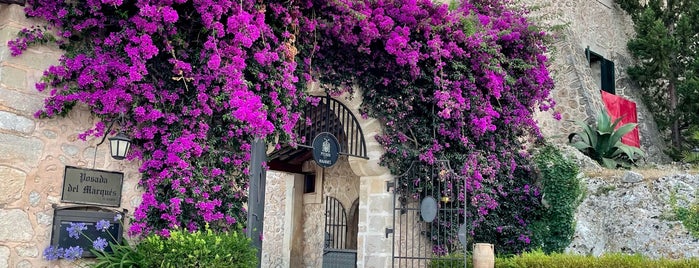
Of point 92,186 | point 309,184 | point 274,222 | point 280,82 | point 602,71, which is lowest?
point 274,222

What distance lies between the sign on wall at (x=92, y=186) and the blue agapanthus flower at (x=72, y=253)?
1.25 feet

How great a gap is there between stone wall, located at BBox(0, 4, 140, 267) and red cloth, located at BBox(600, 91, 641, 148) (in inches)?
409

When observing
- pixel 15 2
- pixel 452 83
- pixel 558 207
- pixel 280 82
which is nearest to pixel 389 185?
pixel 452 83

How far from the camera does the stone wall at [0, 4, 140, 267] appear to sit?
190 inches

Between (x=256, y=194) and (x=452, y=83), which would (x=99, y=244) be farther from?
A: (x=452, y=83)

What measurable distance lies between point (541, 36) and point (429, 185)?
2.76 m

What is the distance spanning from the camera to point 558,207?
8.24 metres

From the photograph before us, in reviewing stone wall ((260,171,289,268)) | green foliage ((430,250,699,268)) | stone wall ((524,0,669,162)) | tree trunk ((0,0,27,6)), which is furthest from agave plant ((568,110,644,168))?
tree trunk ((0,0,27,6))

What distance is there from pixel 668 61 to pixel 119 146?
1159 cm

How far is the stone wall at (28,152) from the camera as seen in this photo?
4.83 metres

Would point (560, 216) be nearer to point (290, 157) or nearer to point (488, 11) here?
point (488, 11)

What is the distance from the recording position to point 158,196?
211 inches

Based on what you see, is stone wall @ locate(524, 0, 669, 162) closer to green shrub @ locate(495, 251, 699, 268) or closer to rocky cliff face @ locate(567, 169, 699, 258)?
rocky cliff face @ locate(567, 169, 699, 258)

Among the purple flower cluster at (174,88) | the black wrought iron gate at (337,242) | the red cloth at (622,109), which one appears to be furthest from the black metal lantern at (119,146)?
the red cloth at (622,109)
